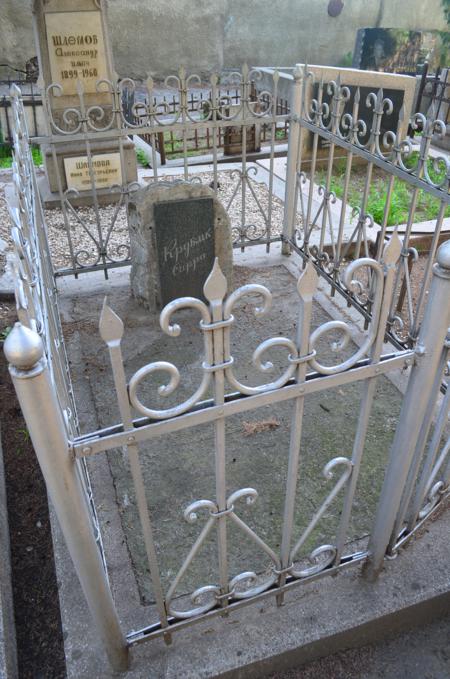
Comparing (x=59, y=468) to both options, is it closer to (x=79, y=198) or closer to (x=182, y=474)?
(x=182, y=474)

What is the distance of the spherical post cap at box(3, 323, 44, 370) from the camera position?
1047 mm

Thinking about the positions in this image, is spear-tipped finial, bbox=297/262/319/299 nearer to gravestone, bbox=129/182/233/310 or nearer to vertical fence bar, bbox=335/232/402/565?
vertical fence bar, bbox=335/232/402/565

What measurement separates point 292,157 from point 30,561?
11.5 feet

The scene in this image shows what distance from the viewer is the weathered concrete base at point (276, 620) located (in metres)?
1.86

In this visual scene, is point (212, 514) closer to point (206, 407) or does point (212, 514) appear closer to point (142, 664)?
point (206, 407)

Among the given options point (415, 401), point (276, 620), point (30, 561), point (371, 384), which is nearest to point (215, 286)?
point (371, 384)

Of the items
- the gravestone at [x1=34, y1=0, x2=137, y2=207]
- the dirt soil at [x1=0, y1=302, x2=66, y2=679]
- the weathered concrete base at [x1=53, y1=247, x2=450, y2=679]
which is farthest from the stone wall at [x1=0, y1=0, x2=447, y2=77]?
the weathered concrete base at [x1=53, y1=247, x2=450, y2=679]

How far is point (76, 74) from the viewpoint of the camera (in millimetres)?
6016

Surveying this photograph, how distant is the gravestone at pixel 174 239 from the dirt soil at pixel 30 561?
4.43 feet

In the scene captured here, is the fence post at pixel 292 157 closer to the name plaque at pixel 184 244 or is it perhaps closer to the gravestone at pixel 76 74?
the name plaque at pixel 184 244

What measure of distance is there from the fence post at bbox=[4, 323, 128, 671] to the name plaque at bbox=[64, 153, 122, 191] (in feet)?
18.2

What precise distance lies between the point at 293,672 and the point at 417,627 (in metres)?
0.56

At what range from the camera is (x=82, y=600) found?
6.72 ft

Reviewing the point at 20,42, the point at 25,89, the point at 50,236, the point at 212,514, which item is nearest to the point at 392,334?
the point at 212,514
